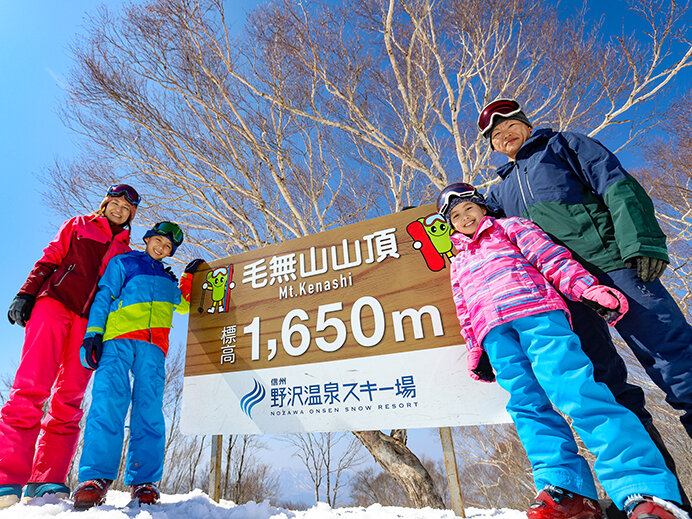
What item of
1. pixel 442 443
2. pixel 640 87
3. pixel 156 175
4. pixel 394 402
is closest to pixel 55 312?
pixel 394 402

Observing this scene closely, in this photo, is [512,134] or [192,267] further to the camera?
[192,267]

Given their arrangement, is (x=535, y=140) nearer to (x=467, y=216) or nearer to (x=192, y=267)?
(x=467, y=216)

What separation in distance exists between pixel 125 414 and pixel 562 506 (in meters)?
1.99

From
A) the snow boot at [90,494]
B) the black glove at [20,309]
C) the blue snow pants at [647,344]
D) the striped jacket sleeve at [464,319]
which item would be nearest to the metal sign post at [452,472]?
the striped jacket sleeve at [464,319]

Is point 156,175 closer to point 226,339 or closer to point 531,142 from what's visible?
point 226,339

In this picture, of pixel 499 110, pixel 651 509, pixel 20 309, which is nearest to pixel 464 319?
pixel 651 509

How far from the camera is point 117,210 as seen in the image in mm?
2426

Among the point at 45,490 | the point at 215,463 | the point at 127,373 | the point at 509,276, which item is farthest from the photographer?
the point at 215,463

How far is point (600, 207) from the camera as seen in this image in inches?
58.9

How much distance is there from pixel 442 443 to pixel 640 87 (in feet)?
15.1

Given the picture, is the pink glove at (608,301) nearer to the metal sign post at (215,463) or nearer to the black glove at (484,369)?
the black glove at (484,369)

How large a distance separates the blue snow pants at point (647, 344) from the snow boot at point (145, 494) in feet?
7.24

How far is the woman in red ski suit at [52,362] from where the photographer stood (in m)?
1.69

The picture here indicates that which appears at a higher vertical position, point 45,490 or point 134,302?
point 134,302
